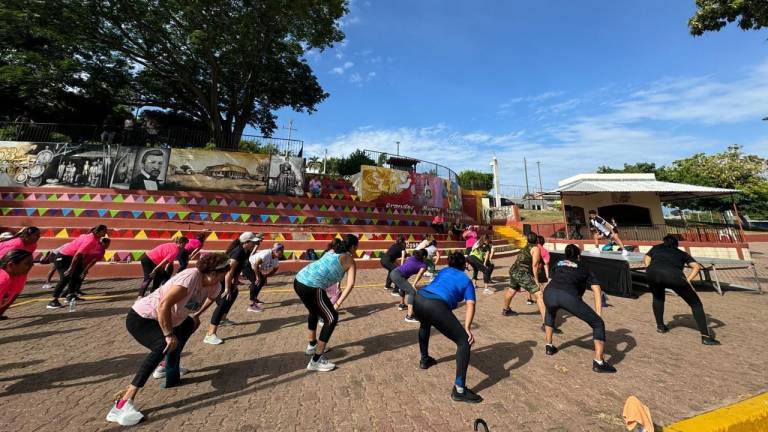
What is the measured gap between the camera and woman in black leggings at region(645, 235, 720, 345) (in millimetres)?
5020

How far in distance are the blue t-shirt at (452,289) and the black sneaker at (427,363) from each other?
110cm

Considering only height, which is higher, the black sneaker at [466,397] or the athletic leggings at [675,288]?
the athletic leggings at [675,288]

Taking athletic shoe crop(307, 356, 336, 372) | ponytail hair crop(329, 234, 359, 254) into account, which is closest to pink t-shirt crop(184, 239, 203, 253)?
ponytail hair crop(329, 234, 359, 254)

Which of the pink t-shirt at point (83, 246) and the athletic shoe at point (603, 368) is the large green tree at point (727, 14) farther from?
the pink t-shirt at point (83, 246)

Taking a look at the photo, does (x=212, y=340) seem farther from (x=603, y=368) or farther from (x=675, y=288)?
(x=675, y=288)

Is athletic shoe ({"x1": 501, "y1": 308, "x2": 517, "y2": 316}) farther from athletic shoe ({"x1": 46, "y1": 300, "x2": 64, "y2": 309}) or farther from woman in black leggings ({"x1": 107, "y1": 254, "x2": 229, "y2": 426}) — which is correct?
athletic shoe ({"x1": 46, "y1": 300, "x2": 64, "y2": 309})

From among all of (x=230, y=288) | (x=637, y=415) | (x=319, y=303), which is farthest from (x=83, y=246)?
(x=637, y=415)

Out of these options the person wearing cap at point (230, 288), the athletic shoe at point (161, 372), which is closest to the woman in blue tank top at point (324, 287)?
the person wearing cap at point (230, 288)

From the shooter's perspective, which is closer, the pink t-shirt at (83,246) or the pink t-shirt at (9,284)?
the pink t-shirt at (9,284)

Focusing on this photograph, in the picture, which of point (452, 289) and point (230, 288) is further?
point (230, 288)

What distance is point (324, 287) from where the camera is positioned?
4031 mm

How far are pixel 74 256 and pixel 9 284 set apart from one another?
393cm

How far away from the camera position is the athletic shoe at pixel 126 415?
2.71 meters

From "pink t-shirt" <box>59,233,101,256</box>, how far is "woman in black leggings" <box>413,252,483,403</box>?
25.7 ft
